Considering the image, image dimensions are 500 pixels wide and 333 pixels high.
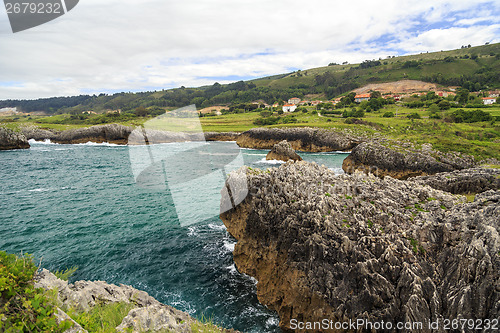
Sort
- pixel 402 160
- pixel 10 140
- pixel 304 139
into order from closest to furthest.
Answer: pixel 402 160
pixel 304 139
pixel 10 140

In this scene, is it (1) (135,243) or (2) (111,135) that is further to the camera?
(2) (111,135)

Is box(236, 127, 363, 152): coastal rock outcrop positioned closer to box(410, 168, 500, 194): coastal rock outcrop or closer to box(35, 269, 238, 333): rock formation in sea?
box(410, 168, 500, 194): coastal rock outcrop

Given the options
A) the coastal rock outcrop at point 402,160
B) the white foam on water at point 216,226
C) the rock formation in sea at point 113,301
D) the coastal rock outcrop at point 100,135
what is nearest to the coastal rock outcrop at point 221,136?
the coastal rock outcrop at point 100,135

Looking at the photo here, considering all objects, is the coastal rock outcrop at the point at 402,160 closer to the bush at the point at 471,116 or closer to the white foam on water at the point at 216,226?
the white foam on water at the point at 216,226

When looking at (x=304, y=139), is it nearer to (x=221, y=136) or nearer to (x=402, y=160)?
(x=402, y=160)

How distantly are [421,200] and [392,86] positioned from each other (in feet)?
594

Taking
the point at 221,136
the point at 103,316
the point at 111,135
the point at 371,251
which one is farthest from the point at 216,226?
the point at 111,135

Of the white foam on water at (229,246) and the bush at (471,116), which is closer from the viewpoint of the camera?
the white foam on water at (229,246)

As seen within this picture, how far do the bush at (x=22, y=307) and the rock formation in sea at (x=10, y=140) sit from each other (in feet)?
283

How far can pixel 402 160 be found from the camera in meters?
33.8

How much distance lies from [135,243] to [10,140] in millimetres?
75432

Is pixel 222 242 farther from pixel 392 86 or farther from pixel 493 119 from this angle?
pixel 392 86

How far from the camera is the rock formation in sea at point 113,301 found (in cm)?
559

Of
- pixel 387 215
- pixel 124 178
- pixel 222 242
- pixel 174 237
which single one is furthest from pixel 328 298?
pixel 124 178
